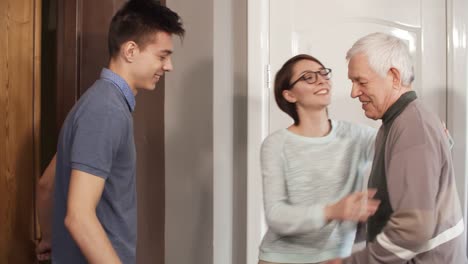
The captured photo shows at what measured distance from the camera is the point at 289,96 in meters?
1.17

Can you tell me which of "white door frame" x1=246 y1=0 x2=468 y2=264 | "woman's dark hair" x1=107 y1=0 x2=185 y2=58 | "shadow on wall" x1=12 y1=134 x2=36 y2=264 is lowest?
"shadow on wall" x1=12 y1=134 x2=36 y2=264

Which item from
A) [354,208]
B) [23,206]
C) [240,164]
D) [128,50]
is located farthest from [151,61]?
[23,206]

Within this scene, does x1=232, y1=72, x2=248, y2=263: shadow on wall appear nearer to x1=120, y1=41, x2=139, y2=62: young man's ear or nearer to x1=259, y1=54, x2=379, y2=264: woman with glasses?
x1=259, y1=54, x2=379, y2=264: woman with glasses

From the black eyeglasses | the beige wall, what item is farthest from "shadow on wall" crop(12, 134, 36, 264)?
the black eyeglasses

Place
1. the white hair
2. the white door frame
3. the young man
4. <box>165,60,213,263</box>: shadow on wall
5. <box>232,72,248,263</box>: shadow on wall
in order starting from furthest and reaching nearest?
1. <box>165,60,213,263</box>: shadow on wall
2. <box>232,72,248,263</box>: shadow on wall
3. the white door frame
4. the white hair
5. the young man

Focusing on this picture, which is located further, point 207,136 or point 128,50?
point 207,136

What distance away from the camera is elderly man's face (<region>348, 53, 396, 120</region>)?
3.49 ft

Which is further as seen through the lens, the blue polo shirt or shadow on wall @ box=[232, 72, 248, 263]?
shadow on wall @ box=[232, 72, 248, 263]

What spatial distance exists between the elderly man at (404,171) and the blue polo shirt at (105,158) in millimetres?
527

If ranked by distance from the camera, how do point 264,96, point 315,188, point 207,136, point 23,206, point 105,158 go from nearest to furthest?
point 105,158 < point 315,188 < point 264,96 < point 207,136 < point 23,206

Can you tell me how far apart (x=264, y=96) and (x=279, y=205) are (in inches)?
11.3

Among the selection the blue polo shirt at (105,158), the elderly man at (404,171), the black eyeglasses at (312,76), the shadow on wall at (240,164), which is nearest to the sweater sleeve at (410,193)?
the elderly man at (404,171)

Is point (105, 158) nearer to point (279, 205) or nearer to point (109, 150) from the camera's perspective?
point (109, 150)

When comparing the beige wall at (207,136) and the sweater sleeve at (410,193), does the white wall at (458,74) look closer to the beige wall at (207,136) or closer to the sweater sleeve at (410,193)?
the sweater sleeve at (410,193)
